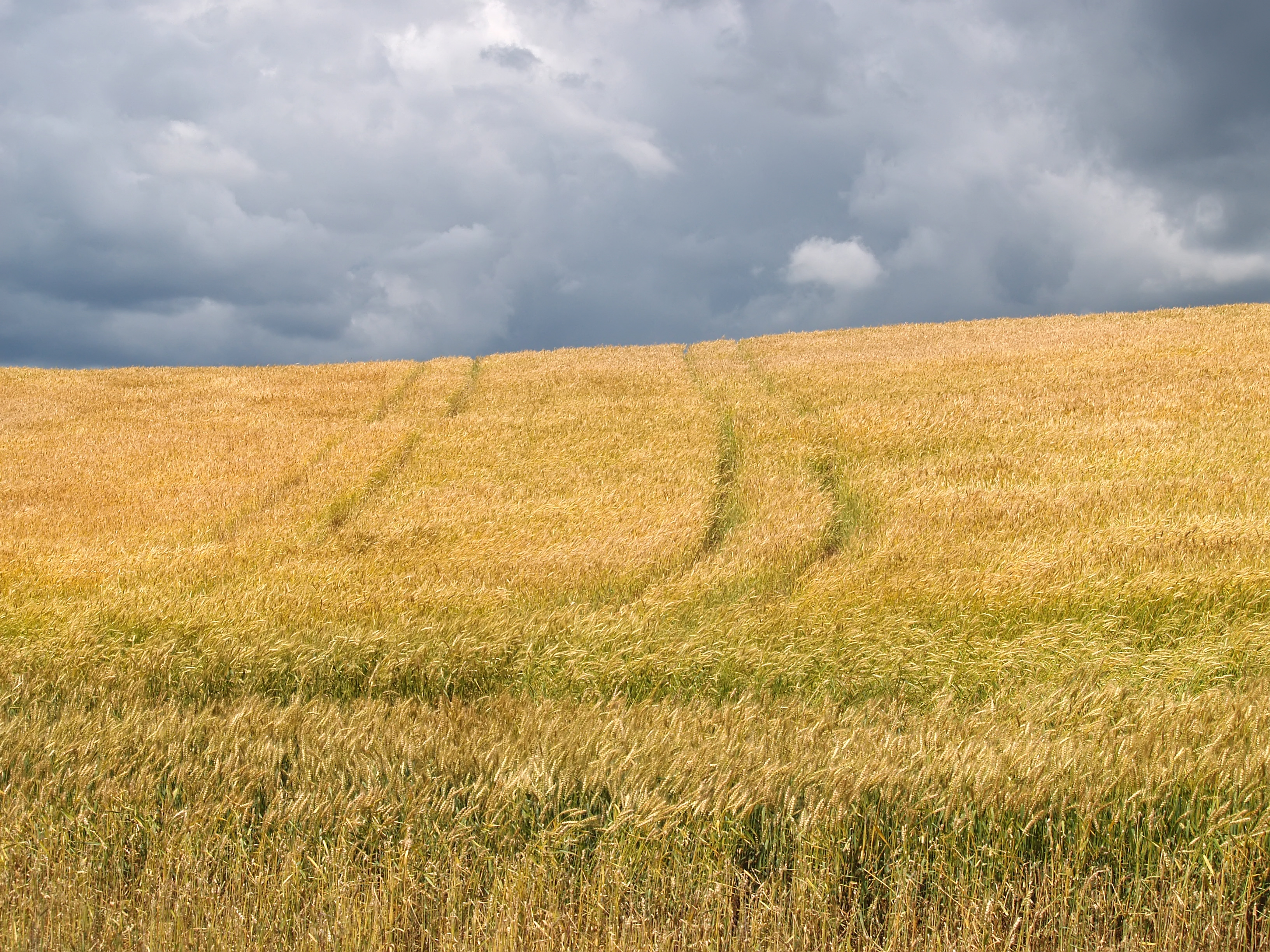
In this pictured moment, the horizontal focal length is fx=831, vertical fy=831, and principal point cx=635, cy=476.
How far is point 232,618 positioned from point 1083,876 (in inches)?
262

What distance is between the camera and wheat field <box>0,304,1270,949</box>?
3771 mm

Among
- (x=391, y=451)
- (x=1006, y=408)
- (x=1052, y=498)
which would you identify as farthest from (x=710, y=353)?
(x=1052, y=498)

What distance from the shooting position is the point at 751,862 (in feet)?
13.3

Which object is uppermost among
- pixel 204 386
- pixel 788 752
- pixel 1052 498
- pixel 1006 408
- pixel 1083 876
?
pixel 204 386

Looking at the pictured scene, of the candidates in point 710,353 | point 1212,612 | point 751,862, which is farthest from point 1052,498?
point 710,353

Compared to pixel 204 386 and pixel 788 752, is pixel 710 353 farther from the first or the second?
pixel 788 752

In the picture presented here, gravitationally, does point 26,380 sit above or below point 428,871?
above

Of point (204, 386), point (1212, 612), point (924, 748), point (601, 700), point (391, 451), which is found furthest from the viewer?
point (204, 386)

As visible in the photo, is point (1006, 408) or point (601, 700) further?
point (1006, 408)

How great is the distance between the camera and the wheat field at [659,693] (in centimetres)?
377

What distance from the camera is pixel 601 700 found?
5.80m

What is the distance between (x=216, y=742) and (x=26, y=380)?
28.0 meters

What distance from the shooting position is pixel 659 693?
21.4 feet

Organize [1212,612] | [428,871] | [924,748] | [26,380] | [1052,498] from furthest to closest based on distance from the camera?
[26,380] → [1052,498] → [1212,612] → [924,748] → [428,871]
